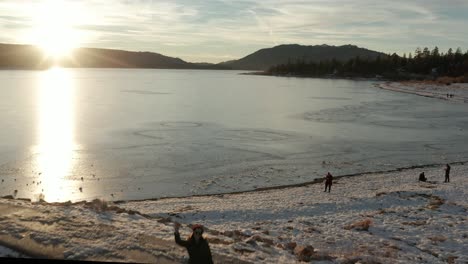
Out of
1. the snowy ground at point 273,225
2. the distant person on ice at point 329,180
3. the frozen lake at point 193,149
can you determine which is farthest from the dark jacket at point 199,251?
the distant person on ice at point 329,180

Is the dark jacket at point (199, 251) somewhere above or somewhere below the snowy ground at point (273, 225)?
above

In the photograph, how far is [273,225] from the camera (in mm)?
16906

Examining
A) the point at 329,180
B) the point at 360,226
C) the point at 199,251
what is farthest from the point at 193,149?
the point at 199,251

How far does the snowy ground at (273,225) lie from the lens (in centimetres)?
1105

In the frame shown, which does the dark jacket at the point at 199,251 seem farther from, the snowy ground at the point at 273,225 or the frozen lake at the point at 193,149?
the frozen lake at the point at 193,149

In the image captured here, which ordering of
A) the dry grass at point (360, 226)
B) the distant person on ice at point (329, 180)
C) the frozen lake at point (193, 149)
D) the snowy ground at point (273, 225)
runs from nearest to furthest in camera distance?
the snowy ground at point (273, 225), the dry grass at point (360, 226), the distant person on ice at point (329, 180), the frozen lake at point (193, 149)

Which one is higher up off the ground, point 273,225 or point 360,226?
point 360,226

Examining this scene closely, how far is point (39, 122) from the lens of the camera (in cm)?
4938

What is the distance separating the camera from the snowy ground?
11.0 m

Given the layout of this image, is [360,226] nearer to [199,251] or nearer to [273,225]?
[273,225]

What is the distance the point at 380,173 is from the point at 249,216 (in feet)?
44.3

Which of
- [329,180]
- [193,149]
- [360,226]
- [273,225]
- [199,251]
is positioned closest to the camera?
[199,251]

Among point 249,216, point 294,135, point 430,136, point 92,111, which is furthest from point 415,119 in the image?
point 249,216

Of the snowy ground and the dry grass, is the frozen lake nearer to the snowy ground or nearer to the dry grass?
the snowy ground
